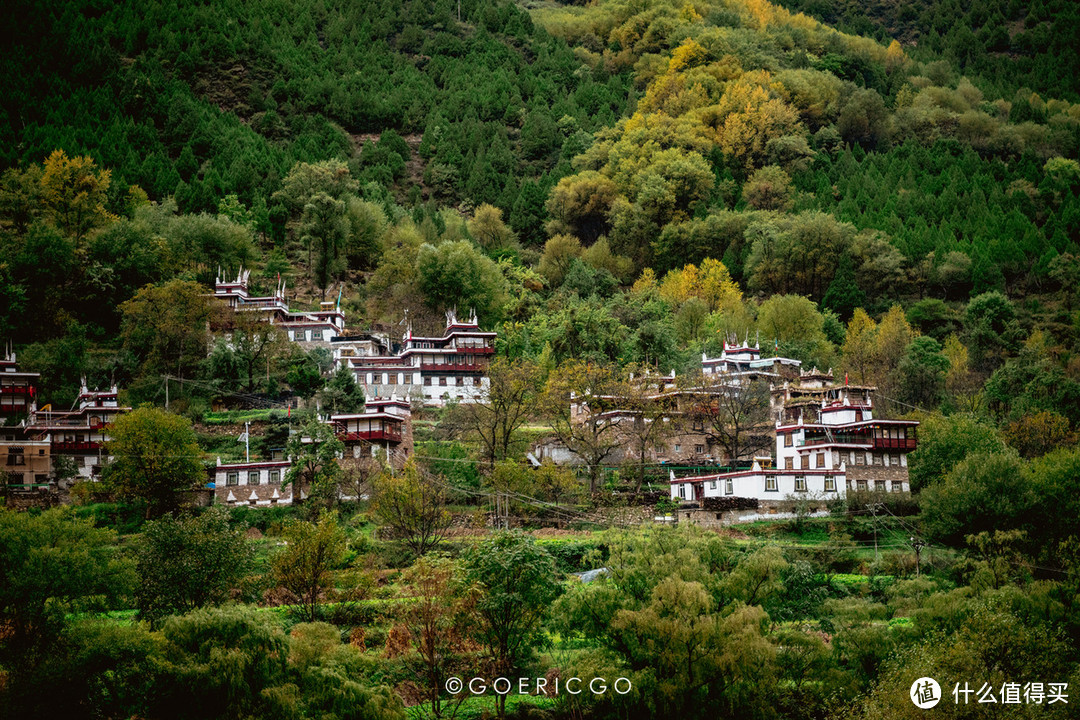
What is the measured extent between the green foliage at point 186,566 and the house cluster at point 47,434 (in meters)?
19.8

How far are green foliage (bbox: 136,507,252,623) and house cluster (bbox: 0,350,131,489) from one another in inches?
781

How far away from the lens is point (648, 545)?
42.4 metres

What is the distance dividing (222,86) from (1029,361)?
104 metres

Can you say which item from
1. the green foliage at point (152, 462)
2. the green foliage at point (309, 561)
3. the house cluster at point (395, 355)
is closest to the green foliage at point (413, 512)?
the green foliage at point (309, 561)

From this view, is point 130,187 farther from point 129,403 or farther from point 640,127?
point 640,127

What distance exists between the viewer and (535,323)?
86938 millimetres

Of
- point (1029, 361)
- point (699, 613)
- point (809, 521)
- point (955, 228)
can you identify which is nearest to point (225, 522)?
point (699, 613)

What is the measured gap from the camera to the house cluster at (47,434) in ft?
205

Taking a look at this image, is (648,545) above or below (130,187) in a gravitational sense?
below

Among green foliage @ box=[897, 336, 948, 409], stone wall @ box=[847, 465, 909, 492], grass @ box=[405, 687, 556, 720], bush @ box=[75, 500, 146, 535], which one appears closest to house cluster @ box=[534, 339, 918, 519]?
stone wall @ box=[847, 465, 909, 492]

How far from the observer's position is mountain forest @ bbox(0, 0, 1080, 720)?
37.3 meters

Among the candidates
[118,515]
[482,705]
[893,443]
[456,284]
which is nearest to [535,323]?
[456,284]

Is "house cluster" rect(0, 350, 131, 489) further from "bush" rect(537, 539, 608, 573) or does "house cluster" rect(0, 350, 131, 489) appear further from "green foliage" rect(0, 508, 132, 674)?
"bush" rect(537, 539, 608, 573)

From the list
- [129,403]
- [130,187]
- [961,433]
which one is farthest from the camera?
[130,187]
